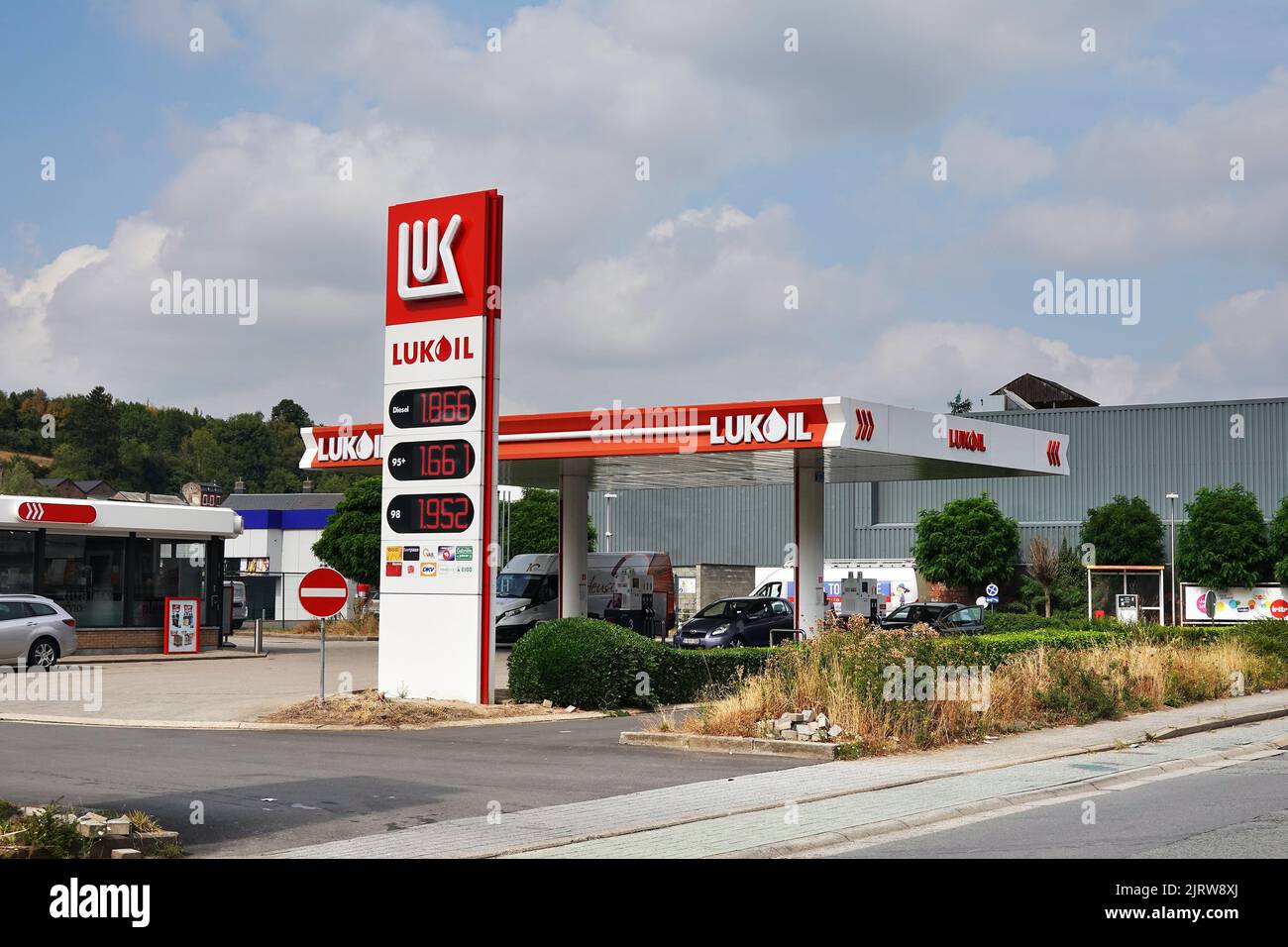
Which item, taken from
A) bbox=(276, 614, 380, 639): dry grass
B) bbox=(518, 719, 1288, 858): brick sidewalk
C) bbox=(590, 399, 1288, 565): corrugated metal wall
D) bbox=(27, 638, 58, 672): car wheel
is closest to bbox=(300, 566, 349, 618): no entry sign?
bbox=(518, 719, 1288, 858): brick sidewalk

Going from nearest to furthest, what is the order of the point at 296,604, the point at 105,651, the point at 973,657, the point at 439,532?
the point at 973,657 → the point at 439,532 → the point at 105,651 → the point at 296,604

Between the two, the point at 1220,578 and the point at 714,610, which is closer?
the point at 714,610

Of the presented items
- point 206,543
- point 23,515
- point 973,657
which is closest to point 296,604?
point 206,543

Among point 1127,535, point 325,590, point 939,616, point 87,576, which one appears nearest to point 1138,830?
point 325,590

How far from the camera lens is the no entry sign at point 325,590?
19141mm

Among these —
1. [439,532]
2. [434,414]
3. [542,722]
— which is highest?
[434,414]

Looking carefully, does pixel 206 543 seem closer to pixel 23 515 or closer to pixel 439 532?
pixel 23 515

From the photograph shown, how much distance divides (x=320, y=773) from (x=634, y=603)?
28.7 m

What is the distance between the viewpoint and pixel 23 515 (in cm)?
3131

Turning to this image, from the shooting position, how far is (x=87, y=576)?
33438mm

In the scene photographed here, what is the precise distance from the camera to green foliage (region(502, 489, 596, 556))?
209 ft
